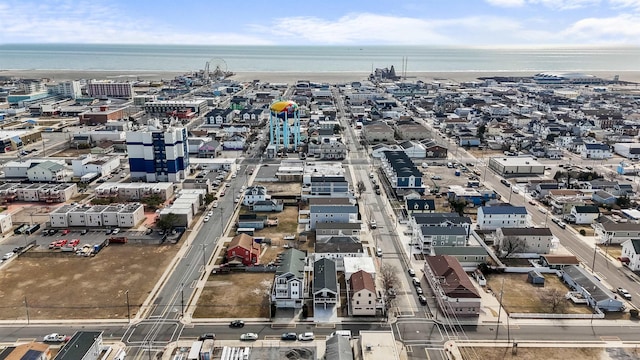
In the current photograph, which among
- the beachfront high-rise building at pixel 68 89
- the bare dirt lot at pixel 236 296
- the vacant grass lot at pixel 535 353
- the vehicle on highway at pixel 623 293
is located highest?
the beachfront high-rise building at pixel 68 89

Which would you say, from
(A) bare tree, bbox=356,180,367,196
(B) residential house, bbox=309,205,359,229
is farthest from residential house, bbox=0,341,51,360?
(A) bare tree, bbox=356,180,367,196

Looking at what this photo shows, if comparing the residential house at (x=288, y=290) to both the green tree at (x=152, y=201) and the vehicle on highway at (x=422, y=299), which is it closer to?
the vehicle on highway at (x=422, y=299)

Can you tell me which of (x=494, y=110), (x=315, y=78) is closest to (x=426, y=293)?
(x=494, y=110)

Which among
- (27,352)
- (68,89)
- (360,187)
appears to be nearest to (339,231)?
(360,187)

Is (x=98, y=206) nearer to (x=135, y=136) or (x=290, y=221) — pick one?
(x=135, y=136)

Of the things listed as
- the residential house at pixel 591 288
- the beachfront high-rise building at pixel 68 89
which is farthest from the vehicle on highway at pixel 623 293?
the beachfront high-rise building at pixel 68 89

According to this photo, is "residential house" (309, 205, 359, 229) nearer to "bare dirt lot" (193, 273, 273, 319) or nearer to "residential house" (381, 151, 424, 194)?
"bare dirt lot" (193, 273, 273, 319)
